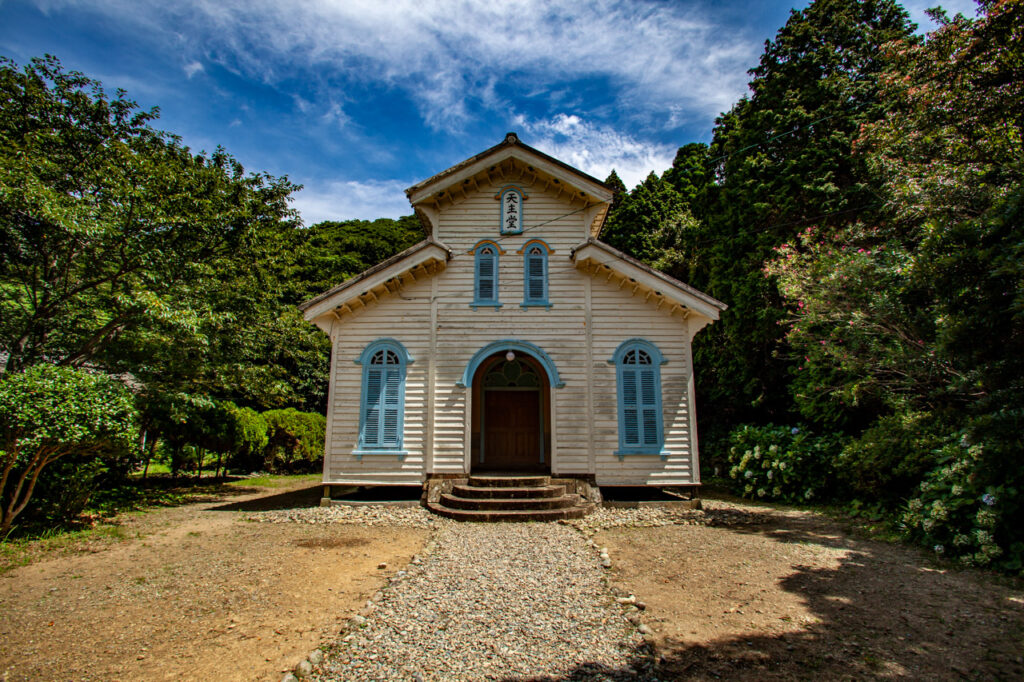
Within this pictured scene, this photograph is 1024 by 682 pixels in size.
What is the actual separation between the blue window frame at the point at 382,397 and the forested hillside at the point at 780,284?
3356 millimetres

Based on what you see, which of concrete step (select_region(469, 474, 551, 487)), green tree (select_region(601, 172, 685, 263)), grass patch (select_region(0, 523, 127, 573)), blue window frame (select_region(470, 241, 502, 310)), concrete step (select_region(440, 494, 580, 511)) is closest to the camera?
grass patch (select_region(0, 523, 127, 573))

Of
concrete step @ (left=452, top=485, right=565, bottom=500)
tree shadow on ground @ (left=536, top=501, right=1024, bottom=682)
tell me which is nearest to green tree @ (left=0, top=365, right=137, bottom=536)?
concrete step @ (left=452, top=485, right=565, bottom=500)

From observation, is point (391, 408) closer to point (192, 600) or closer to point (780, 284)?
point (192, 600)

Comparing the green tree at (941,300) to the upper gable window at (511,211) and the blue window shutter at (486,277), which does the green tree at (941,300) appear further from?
Result: the blue window shutter at (486,277)

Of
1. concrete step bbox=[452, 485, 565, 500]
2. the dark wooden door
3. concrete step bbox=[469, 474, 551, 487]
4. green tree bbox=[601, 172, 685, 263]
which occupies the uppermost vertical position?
green tree bbox=[601, 172, 685, 263]

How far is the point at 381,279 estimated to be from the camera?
35.2 ft

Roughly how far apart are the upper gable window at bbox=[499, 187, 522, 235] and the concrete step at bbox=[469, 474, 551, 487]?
5690 millimetres

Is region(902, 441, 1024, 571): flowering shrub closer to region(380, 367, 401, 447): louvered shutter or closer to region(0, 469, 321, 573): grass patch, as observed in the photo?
region(380, 367, 401, 447): louvered shutter

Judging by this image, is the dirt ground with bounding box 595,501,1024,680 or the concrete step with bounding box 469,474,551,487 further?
the concrete step with bounding box 469,474,551,487

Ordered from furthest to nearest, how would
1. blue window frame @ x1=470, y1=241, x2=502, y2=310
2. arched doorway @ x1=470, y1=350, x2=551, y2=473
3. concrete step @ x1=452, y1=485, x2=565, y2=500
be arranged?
arched doorway @ x1=470, y1=350, x2=551, y2=473 → blue window frame @ x1=470, y1=241, x2=502, y2=310 → concrete step @ x1=452, y1=485, x2=565, y2=500

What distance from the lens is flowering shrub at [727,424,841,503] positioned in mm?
11195

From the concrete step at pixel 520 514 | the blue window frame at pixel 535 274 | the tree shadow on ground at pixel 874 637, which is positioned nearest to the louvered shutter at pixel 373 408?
the concrete step at pixel 520 514

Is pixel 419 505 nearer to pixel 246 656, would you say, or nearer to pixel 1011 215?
pixel 246 656

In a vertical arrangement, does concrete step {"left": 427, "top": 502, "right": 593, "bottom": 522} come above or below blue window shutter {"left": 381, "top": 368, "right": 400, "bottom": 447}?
below
